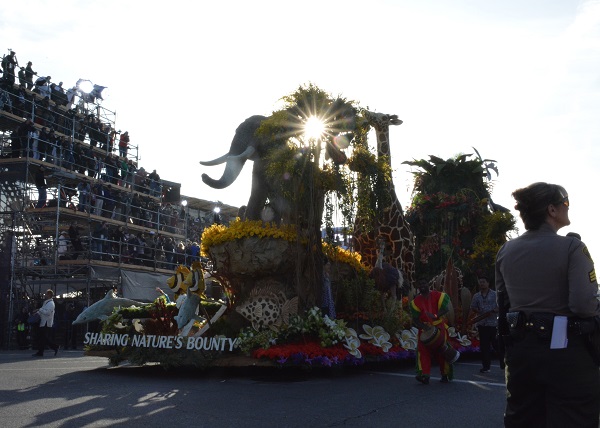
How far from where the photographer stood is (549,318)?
4.25 metres

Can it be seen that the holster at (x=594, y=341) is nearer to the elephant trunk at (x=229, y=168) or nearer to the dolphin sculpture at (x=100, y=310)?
the elephant trunk at (x=229, y=168)

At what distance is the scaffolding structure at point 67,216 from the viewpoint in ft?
84.7

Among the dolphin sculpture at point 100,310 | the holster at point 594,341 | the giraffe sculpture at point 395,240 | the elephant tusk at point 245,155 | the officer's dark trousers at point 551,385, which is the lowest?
the officer's dark trousers at point 551,385

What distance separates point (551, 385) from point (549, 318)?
0.37 meters

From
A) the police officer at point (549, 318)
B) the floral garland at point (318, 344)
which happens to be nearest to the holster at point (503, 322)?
the police officer at point (549, 318)

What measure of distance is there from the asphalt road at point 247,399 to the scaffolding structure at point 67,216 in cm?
1299

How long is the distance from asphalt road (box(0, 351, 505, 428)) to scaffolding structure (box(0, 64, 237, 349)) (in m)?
13.0

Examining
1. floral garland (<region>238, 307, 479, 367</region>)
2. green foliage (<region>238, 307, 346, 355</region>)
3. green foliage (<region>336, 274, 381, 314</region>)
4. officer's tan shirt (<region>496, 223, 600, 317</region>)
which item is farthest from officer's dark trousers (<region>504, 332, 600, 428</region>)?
green foliage (<region>336, 274, 381, 314</region>)

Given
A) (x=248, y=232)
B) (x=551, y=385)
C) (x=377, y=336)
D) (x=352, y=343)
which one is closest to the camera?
(x=551, y=385)

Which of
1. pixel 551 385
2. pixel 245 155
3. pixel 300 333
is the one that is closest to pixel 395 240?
pixel 245 155

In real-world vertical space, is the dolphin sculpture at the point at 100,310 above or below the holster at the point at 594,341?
above

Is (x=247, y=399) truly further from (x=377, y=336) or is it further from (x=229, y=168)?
(x=229, y=168)

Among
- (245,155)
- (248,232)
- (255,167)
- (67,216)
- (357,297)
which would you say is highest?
(67,216)

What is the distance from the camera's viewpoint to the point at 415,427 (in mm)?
7480
